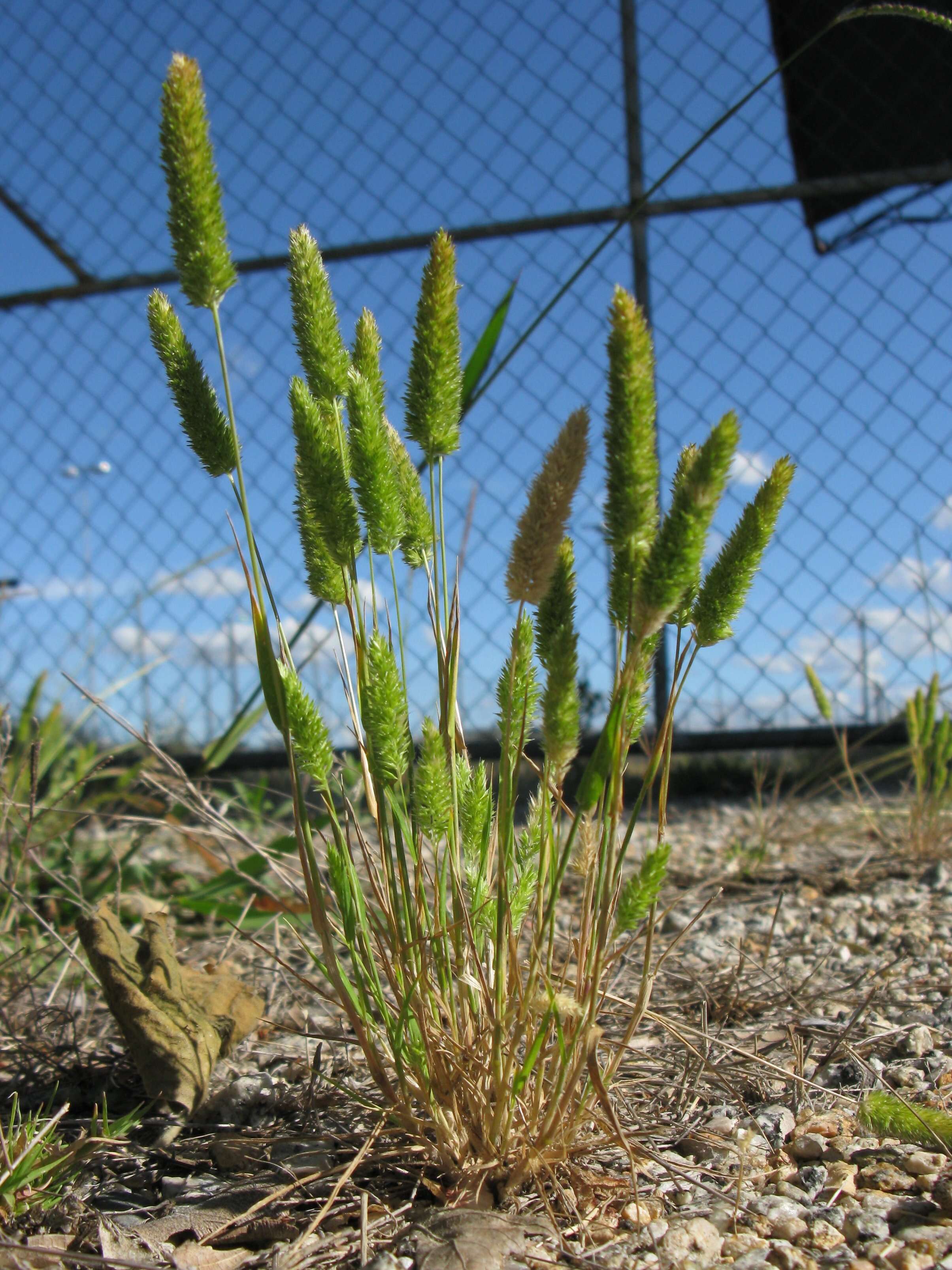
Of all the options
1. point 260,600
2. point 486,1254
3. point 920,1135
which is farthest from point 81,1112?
point 920,1135

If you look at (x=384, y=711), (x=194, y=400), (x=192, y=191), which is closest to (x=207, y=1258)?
(x=384, y=711)

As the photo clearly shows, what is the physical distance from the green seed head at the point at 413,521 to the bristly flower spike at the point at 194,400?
148mm

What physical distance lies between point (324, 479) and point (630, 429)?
249 mm

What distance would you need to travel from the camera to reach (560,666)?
711mm

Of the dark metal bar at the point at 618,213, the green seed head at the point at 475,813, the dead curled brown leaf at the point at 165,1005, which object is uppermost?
the dark metal bar at the point at 618,213

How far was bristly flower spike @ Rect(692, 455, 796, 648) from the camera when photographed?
0.76 m

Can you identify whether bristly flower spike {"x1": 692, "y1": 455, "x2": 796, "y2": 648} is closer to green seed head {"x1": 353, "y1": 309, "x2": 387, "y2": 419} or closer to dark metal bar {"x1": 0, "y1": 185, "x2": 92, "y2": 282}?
green seed head {"x1": 353, "y1": 309, "x2": 387, "y2": 419}

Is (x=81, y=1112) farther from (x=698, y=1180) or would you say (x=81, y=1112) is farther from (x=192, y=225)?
(x=192, y=225)

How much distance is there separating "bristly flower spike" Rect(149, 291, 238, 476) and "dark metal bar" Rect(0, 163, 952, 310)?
226cm

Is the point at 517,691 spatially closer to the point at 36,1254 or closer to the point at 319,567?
the point at 319,567

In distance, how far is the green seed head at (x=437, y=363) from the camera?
751mm

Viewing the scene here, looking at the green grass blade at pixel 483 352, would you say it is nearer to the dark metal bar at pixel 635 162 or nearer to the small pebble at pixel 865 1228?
the small pebble at pixel 865 1228

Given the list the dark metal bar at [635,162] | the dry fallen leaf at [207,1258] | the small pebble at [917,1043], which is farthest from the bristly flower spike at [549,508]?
the dark metal bar at [635,162]

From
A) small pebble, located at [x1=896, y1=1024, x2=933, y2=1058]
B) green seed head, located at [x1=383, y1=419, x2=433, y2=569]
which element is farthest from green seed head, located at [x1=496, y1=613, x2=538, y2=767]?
small pebble, located at [x1=896, y1=1024, x2=933, y2=1058]
